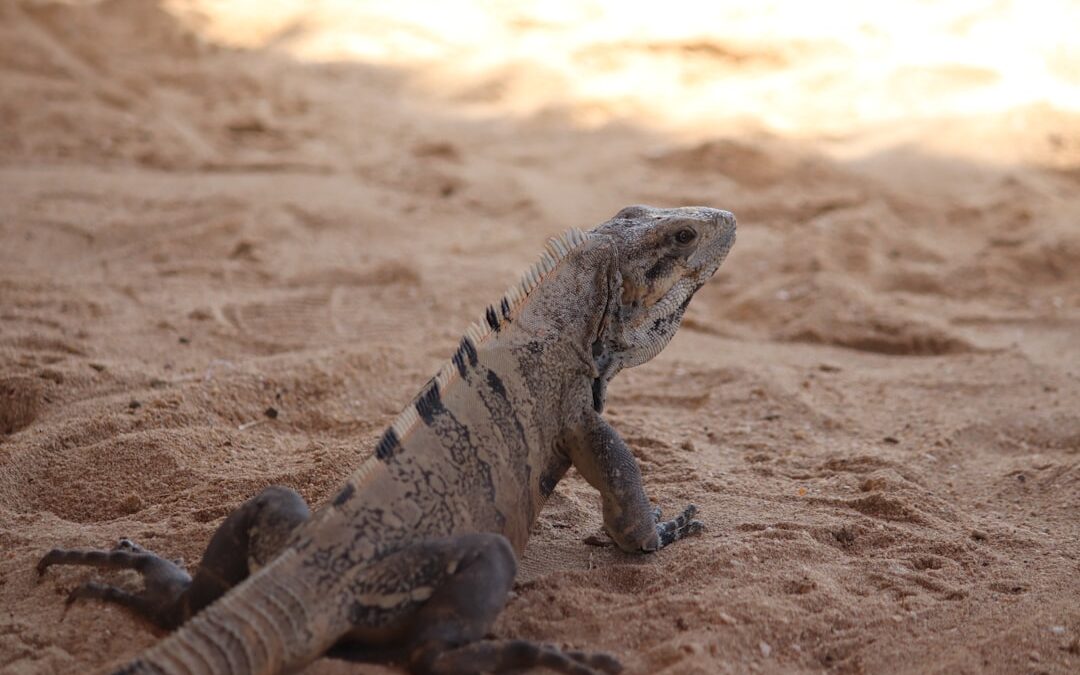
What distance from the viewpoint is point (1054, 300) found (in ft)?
21.6

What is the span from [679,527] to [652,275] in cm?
88

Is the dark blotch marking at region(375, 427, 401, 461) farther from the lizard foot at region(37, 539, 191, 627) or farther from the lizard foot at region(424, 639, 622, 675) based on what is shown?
the lizard foot at region(37, 539, 191, 627)

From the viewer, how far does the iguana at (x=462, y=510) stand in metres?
2.85

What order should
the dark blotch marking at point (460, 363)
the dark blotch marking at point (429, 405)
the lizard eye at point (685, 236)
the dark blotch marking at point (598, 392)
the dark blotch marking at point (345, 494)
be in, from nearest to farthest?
the dark blotch marking at point (345, 494), the dark blotch marking at point (429, 405), the dark blotch marking at point (460, 363), the dark blotch marking at point (598, 392), the lizard eye at point (685, 236)

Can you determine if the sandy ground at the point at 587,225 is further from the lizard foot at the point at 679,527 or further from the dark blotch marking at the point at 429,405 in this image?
the dark blotch marking at the point at 429,405

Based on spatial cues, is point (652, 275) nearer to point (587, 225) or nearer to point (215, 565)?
point (215, 565)

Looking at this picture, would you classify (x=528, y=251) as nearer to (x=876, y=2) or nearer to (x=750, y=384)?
(x=750, y=384)

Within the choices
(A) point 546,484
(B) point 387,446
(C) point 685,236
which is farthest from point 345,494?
(C) point 685,236

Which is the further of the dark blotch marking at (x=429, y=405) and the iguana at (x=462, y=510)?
the dark blotch marking at (x=429, y=405)

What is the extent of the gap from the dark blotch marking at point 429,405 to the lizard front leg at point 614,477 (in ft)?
1.63

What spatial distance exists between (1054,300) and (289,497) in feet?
17.0

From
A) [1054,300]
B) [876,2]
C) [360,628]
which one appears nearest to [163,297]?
[360,628]

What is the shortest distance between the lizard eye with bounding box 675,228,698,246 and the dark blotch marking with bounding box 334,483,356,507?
1.42 m

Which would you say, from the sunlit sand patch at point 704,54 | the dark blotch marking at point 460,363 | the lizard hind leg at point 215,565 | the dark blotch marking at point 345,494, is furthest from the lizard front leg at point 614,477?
the sunlit sand patch at point 704,54
